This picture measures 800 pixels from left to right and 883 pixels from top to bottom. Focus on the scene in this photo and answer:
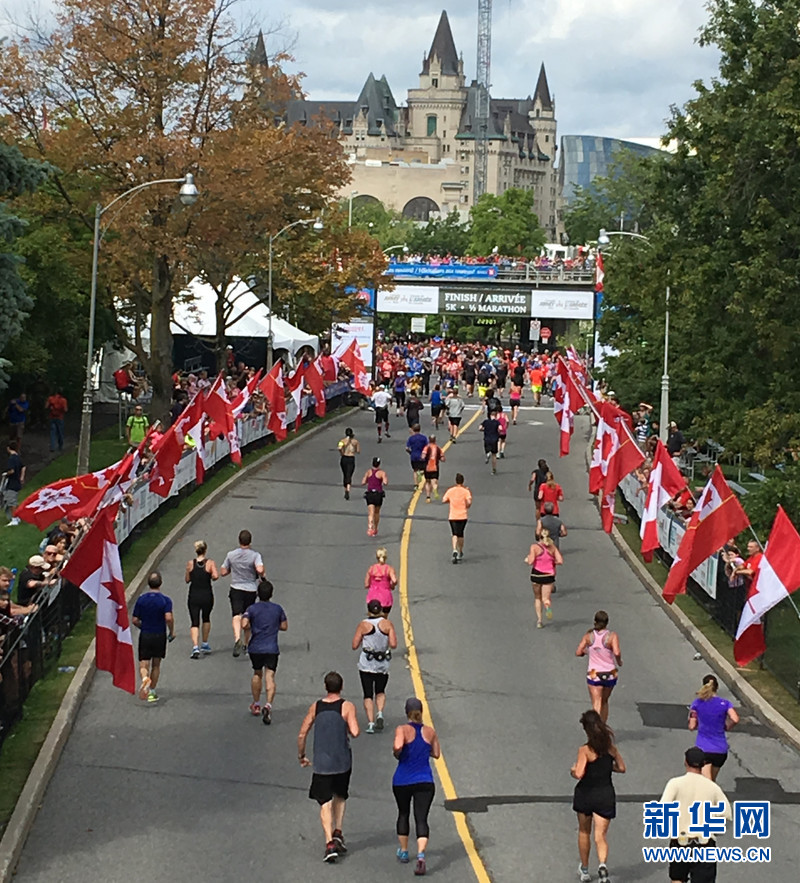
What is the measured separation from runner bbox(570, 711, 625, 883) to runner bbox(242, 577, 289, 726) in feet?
16.3

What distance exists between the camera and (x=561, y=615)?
21.7 meters

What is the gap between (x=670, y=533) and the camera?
25266 millimetres

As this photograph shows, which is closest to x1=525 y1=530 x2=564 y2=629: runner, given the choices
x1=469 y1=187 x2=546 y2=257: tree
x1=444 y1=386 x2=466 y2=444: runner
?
x1=444 y1=386 x2=466 y2=444: runner

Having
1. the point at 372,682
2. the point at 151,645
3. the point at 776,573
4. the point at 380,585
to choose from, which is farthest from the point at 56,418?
the point at 776,573

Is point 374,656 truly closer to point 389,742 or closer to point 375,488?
point 389,742

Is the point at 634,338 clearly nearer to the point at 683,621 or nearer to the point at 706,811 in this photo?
the point at 683,621

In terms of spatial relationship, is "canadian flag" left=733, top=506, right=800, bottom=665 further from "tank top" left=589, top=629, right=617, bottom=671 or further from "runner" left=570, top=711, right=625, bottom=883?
"runner" left=570, top=711, right=625, bottom=883

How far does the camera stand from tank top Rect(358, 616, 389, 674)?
1498 cm

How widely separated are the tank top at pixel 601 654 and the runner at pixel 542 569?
15.4 feet

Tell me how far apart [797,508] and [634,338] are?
2191 cm

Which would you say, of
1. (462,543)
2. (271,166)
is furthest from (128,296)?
(462,543)

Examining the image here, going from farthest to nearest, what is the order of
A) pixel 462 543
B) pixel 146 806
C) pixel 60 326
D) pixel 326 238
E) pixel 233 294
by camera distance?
pixel 233 294 → pixel 326 238 → pixel 60 326 → pixel 462 543 → pixel 146 806

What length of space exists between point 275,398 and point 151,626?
21582mm

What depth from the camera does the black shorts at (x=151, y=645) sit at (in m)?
16.1
